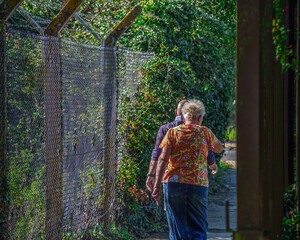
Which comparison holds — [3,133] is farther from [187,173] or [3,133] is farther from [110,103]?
[110,103]

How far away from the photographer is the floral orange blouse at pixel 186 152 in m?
5.00

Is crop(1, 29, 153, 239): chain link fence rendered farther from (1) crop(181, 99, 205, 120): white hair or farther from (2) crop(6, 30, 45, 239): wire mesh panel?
(1) crop(181, 99, 205, 120): white hair

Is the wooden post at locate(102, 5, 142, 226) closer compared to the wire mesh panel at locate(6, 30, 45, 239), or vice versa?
the wire mesh panel at locate(6, 30, 45, 239)

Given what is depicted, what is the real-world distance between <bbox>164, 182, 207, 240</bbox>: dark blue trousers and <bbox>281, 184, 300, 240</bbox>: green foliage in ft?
5.12

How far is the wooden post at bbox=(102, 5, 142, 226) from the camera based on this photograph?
651 cm

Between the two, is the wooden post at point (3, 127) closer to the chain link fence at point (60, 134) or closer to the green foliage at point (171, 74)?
the chain link fence at point (60, 134)

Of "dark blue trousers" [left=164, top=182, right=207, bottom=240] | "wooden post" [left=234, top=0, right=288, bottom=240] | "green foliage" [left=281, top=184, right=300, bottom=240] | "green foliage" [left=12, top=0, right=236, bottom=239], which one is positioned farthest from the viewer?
"green foliage" [left=12, top=0, right=236, bottom=239]

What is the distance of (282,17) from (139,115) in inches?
152

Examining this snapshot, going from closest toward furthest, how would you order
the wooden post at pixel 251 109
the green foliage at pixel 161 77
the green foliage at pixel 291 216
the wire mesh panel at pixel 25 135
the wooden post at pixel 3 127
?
the wooden post at pixel 251 109 → the green foliage at pixel 291 216 → the wooden post at pixel 3 127 → the wire mesh panel at pixel 25 135 → the green foliage at pixel 161 77

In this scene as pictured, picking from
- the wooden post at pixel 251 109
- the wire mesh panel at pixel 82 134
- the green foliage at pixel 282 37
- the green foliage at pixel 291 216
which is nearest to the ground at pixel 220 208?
the wire mesh panel at pixel 82 134

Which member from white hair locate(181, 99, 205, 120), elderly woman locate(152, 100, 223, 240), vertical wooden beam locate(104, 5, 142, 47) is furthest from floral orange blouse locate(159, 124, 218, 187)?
vertical wooden beam locate(104, 5, 142, 47)

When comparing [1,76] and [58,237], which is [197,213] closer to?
[58,237]

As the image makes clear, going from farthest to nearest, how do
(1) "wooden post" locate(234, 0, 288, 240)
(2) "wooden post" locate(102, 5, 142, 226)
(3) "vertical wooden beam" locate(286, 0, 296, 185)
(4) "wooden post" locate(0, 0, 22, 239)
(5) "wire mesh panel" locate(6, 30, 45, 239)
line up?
(2) "wooden post" locate(102, 5, 142, 226) < (5) "wire mesh panel" locate(6, 30, 45, 239) < (4) "wooden post" locate(0, 0, 22, 239) < (3) "vertical wooden beam" locate(286, 0, 296, 185) < (1) "wooden post" locate(234, 0, 288, 240)

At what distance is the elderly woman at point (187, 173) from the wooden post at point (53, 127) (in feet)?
3.38
